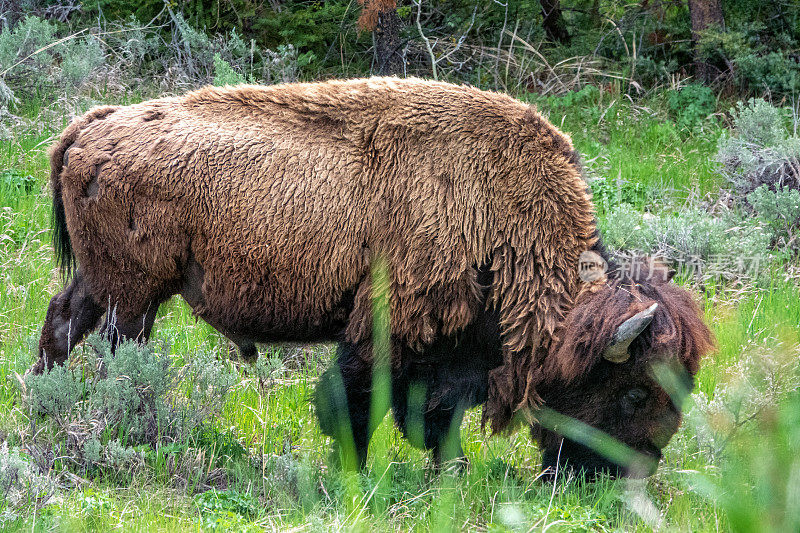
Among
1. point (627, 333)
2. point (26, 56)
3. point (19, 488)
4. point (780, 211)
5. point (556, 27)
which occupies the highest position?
point (556, 27)

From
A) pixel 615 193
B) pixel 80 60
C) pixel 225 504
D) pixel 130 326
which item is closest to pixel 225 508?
pixel 225 504

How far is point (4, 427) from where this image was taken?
4.38m

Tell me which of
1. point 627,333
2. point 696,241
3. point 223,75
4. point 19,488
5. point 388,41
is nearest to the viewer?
point 19,488

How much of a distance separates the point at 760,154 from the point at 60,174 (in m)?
5.67

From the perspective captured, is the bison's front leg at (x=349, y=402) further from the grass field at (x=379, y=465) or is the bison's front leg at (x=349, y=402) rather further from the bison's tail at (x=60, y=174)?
the bison's tail at (x=60, y=174)

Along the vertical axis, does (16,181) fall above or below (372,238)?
below

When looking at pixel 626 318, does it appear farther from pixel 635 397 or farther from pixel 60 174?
pixel 60 174

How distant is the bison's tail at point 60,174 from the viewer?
4.44 metres

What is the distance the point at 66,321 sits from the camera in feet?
15.2

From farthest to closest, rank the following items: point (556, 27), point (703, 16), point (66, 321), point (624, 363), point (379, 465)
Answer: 1. point (556, 27)
2. point (703, 16)
3. point (66, 321)
4. point (379, 465)
5. point (624, 363)

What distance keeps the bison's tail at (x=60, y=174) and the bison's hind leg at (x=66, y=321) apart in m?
0.16

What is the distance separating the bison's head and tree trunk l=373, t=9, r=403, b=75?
534 centimetres

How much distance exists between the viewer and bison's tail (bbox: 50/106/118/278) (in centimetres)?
444

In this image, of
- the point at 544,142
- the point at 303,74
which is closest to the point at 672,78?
the point at 303,74
